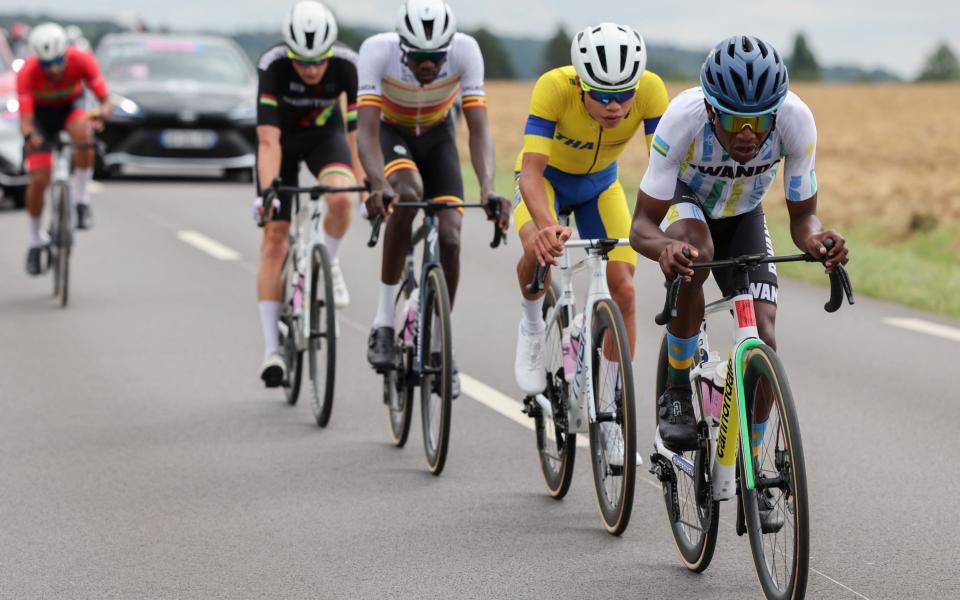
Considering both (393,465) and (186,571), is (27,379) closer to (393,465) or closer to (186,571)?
(393,465)

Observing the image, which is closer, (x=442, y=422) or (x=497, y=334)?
(x=442, y=422)

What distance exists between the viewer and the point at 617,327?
5770 mm

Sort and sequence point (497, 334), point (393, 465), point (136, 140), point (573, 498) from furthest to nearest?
point (136, 140)
point (497, 334)
point (393, 465)
point (573, 498)

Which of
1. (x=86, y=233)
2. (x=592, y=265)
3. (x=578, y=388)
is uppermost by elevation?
(x=592, y=265)

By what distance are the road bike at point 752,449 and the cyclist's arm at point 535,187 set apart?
1059 mm

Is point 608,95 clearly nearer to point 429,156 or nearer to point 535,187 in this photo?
point 535,187

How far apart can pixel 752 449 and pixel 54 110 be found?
9219 mm

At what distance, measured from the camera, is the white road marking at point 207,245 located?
1509cm

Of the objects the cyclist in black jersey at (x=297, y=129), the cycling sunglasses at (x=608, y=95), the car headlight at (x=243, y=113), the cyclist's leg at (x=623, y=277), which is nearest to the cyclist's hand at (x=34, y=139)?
the cyclist in black jersey at (x=297, y=129)

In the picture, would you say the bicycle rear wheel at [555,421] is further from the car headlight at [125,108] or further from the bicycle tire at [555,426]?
the car headlight at [125,108]

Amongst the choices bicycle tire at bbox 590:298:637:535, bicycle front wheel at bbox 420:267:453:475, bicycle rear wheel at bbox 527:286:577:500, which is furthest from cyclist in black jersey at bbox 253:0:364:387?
bicycle tire at bbox 590:298:637:535

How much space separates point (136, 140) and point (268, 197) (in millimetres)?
14018

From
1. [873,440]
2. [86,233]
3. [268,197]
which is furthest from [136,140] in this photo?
[873,440]

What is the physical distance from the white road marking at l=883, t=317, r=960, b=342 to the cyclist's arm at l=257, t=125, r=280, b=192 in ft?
15.7
